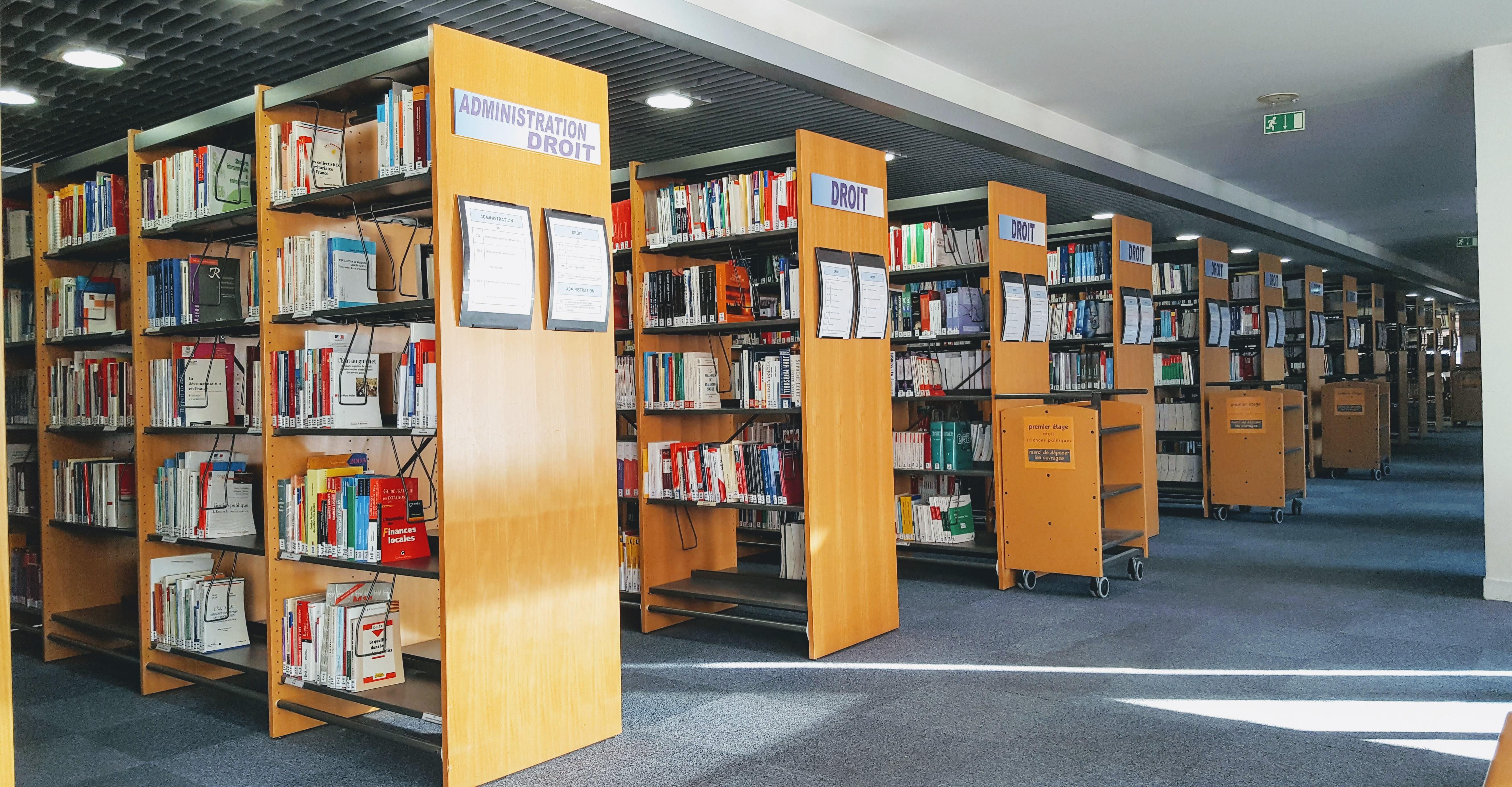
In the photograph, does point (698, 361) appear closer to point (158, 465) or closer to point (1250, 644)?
point (158, 465)

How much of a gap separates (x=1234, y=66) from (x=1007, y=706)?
4.34 meters

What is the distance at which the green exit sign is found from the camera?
7.31 meters

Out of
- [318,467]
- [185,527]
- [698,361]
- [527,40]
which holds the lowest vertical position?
[185,527]

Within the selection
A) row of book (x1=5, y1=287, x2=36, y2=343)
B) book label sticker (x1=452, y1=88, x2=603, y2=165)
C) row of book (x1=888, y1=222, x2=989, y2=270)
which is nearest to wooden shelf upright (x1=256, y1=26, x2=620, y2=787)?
book label sticker (x1=452, y1=88, x2=603, y2=165)

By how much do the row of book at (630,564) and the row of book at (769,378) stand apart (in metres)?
0.99

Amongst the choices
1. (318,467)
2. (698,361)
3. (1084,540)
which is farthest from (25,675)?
(1084,540)

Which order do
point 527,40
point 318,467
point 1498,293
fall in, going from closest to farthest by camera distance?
point 318,467
point 527,40
point 1498,293

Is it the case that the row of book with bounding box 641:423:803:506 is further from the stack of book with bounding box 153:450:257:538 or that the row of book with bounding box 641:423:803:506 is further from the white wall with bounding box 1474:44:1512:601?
the white wall with bounding box 1474:44:1512:601

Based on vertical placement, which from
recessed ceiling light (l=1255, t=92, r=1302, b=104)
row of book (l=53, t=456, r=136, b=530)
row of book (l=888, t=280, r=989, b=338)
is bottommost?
row of book (l=53, t=456, r=136, b=530)

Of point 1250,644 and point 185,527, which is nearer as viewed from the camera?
point 185,527

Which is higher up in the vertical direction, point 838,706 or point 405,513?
point 405,513

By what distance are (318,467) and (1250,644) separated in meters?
4.32

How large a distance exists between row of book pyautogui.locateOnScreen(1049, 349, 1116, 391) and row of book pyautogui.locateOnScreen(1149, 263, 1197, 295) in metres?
1.29

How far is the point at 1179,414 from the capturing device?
9.47 metres
